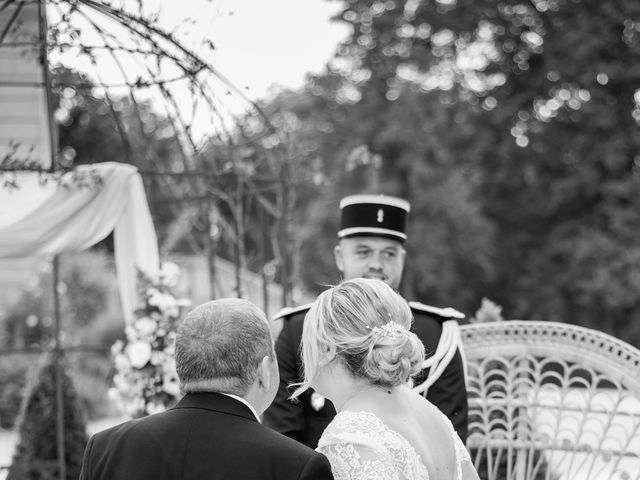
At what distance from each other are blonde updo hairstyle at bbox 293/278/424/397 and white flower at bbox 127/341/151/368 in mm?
2745

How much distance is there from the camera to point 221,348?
221 centimetres

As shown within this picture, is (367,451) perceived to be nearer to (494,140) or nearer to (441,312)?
(441,312)

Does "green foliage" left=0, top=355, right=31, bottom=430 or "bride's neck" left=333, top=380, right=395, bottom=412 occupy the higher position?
"bride's neck" left=333, top=380, right=395, bottom=412

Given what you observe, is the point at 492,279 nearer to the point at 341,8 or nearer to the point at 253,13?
the point at 341,8

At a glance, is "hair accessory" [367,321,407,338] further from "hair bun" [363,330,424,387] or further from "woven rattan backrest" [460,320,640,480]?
"woven rattan backrest" [460,320,640,480]

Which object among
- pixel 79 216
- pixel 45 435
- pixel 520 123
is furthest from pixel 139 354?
pixel 520 123

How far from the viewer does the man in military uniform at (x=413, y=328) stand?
3.33 metres

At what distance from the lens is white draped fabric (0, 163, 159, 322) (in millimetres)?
5082

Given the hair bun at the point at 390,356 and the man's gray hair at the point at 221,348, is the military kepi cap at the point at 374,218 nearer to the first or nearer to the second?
the hair bun at the point at 390,356

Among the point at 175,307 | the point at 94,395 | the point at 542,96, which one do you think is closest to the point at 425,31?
the point at 542,96

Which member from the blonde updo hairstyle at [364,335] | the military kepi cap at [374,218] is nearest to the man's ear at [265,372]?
the blonde updo hairstyle at [364,335]

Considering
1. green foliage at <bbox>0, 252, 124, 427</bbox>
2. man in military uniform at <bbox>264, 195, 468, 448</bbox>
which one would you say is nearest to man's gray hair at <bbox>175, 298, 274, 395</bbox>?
man in military uniform at <bbox>264, 195, 468, 448</bbox>

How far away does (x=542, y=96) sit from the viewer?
1631cm

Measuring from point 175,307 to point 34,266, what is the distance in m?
8.78
